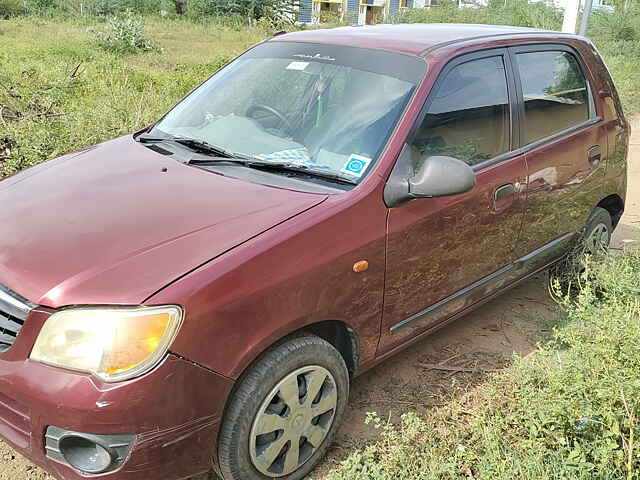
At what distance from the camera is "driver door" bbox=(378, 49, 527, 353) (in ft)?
9.55

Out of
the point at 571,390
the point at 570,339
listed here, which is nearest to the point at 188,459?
the point at 571,390

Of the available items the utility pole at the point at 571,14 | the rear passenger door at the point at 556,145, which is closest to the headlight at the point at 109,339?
the rear passenger door at the point at 556,145

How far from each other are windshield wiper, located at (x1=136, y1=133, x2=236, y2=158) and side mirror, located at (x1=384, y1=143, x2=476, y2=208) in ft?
2.63

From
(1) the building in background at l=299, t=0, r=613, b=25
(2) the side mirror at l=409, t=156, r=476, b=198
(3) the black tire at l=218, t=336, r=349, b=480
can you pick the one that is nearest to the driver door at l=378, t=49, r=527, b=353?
(2) the side mirror at l=409, t=156, r=476, b=198

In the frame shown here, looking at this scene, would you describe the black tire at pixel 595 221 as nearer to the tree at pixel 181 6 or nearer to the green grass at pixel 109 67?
the green grass at pixel 109 67

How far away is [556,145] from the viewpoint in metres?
3.78

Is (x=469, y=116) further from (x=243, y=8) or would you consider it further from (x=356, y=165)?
(x=243, y=8)

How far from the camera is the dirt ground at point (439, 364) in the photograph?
118 inches

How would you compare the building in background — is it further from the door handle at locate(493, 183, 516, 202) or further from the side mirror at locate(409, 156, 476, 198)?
the side mirror at locate(409, 156, 476, 198)

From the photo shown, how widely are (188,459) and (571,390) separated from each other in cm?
152

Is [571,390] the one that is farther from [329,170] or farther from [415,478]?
[329,170]

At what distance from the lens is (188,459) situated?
87.9 inches

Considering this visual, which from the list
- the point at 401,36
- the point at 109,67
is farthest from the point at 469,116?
the point at 109,67

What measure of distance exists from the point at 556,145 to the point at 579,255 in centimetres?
87
